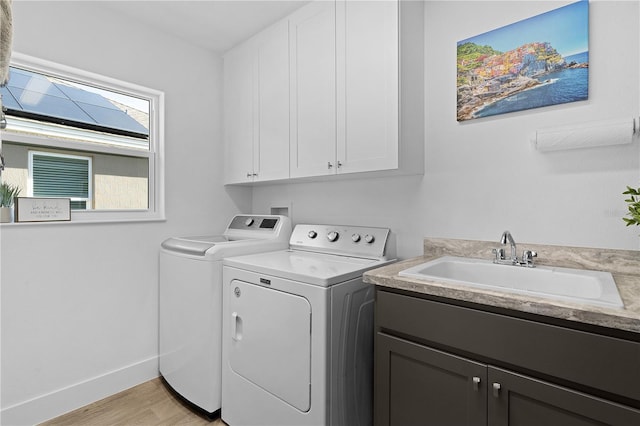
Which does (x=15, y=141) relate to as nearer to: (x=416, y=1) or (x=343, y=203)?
(x=343, y=203)

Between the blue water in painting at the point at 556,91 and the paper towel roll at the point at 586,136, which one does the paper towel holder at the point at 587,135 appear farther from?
the blue water in painting at the point at 556,91

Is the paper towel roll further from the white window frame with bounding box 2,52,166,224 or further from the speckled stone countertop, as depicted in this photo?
the white window frame with bounding box 2,52,166,224

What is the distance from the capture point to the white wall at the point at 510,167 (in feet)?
4.52

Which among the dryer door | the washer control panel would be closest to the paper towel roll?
the washer control panel

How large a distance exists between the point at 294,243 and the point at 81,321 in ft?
4.55

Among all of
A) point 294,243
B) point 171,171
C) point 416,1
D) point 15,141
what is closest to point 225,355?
point 294,243

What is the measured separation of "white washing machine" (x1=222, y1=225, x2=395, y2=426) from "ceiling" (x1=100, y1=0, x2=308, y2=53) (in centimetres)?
157

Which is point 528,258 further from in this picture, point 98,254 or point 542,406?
point 98,254

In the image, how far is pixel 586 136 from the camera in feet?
4.46

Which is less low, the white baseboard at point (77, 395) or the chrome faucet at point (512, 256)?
the chrome faucet at point (512, 256)

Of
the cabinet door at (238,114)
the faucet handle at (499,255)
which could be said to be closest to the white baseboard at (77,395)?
the cabinet door at (238,114)

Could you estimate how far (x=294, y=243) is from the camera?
232 centimetres

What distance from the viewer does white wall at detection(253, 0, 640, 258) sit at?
1.38m

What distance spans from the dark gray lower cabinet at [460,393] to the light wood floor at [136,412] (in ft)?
3.63
